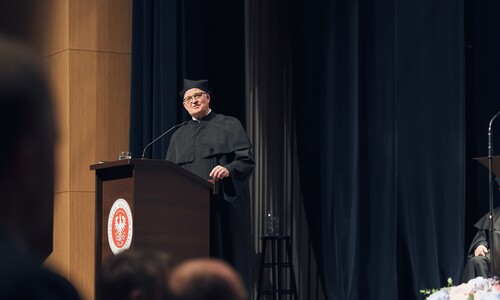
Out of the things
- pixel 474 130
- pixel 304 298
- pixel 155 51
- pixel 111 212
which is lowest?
pixel 304 298

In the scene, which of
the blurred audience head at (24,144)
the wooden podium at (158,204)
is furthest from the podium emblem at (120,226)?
the blurred audience head at (24,144)

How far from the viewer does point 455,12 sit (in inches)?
282

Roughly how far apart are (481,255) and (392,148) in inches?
44.4

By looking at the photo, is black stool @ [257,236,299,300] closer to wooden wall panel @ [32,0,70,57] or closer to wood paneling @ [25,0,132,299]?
wood paneling @ [25,0,132,299]

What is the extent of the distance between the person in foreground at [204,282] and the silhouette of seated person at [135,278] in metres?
0.01

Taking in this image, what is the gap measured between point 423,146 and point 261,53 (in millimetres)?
1620

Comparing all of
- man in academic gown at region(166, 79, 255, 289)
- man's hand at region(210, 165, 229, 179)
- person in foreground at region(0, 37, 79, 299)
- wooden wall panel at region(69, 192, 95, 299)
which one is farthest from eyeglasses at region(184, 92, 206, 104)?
person in foreground at region(0, 37, 79, 299)

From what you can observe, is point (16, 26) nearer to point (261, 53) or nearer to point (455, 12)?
point (261, 53)

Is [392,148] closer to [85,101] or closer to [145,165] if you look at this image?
[85,101]

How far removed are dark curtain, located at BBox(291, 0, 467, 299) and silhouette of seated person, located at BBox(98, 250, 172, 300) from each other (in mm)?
6436

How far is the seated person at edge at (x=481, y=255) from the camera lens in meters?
6.49

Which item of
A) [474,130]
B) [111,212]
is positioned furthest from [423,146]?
[111,212]

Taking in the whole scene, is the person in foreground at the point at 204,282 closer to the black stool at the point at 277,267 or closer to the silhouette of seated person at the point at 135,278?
the silhouette of seated person at the point at 135,278

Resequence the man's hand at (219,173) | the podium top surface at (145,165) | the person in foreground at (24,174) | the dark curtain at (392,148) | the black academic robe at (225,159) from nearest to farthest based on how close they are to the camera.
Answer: the person in foreground at (24,174) → the podium top surface at (145,165) → the man's hand at (219,173) → the black academic robe at (225,159) → the dark curtain at (392,148)
